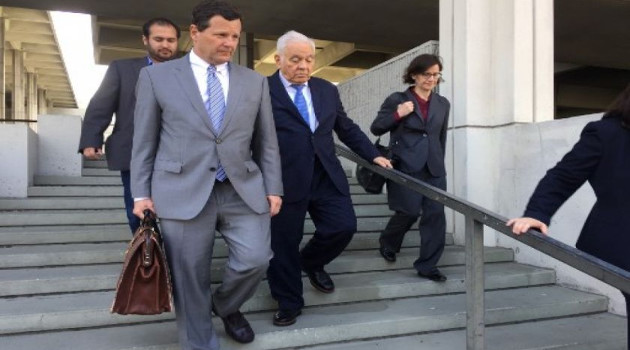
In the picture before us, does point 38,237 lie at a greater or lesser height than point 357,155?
lesser

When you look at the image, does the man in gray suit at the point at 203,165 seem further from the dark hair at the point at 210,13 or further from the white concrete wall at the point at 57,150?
the white concrete wall at the point at 57,150

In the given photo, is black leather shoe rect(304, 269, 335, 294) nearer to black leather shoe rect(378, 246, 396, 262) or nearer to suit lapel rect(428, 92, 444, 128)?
black leather shoe rect(378, 246, 396, 262)

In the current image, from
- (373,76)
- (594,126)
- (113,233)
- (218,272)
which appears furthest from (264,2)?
(594,126)

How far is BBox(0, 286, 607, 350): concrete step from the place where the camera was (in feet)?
9.61

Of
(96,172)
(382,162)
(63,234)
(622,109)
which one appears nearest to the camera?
(622,109)

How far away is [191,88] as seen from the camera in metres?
2.53

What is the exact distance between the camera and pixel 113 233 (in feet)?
13.8

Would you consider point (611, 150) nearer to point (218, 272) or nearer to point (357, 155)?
Result: point (357, 155)

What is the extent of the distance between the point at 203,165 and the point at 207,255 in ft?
1.44

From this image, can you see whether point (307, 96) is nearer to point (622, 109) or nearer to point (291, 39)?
point (291, 39)

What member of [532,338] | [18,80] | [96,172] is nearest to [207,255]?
[532,338]

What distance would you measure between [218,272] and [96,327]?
0.81m

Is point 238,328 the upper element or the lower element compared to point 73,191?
lower

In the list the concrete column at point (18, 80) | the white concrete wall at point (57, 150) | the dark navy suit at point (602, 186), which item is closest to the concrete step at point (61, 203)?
the white concrete wall at point (57, 150)
